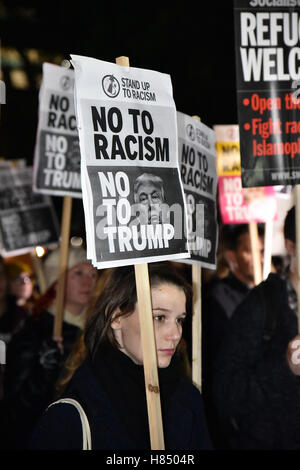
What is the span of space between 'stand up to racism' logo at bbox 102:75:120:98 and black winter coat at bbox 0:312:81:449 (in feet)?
7.64

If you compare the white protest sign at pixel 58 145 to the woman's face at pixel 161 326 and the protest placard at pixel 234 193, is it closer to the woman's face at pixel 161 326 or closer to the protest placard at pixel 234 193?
the protest placard at pixel 234 193

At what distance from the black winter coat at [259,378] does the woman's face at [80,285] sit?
184 centimetres

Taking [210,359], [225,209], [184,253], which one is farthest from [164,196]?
[225,209]

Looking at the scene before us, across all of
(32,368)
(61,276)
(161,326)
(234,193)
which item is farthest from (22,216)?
(161,326)

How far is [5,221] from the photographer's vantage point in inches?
266

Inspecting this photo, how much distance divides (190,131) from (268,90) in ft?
1.61

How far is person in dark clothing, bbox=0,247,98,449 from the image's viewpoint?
4762 millimetres

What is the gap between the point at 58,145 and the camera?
5.70 metres

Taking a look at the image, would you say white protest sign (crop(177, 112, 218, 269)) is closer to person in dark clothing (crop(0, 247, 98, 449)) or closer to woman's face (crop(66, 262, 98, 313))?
person in dark clothing (crop(0, 247, 98, 449))

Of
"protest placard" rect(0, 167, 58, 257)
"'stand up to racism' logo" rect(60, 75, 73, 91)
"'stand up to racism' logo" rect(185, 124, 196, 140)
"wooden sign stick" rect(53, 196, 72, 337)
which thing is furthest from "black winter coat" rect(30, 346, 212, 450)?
"protest placard" rect(0, 167, 58, 257)

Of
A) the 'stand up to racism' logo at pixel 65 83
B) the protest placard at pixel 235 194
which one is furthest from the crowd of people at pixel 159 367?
the 'stand up to racism' logo at pixel 65 83

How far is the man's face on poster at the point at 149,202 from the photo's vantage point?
128 inches

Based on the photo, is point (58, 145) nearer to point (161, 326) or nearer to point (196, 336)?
point (196, 336)
